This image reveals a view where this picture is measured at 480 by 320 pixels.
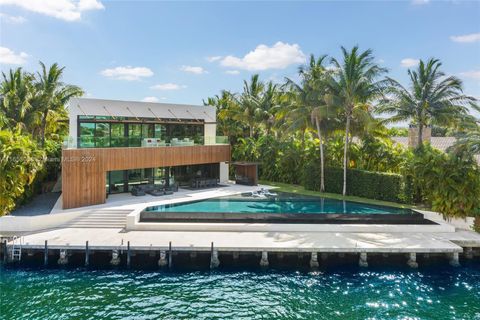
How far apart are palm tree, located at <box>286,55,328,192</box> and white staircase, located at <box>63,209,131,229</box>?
638 inches

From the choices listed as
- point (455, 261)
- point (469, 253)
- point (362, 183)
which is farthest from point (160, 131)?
point (469, 253)

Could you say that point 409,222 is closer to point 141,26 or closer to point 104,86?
point 141,26

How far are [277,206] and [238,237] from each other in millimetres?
6331

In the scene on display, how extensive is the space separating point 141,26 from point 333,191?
20.8 meters

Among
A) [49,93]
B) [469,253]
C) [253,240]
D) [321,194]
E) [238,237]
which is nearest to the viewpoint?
[253,240]

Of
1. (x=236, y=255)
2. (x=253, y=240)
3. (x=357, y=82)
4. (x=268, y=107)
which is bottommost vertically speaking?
(x=236, y=255)

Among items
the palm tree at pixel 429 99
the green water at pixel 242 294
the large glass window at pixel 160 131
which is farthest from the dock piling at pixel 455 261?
the large glass window at pixel 160 131

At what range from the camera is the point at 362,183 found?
2739 centimetres

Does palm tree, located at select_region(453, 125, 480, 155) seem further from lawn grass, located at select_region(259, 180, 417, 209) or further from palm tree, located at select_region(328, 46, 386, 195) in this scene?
palm tree, located at select_region(328, 46, 386, 195)

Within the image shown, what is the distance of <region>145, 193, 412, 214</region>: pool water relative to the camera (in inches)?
870

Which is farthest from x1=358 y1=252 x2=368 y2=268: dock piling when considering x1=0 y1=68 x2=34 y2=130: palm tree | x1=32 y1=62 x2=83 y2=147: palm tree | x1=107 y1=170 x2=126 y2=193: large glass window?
x1=0 y1=68 x2=34 y2=130: palm tree

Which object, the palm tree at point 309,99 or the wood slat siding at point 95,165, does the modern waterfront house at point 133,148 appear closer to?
the wood slat siding at point 95,165

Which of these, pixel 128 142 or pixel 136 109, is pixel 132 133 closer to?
pixel 136 109

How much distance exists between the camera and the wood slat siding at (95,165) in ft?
73.8
